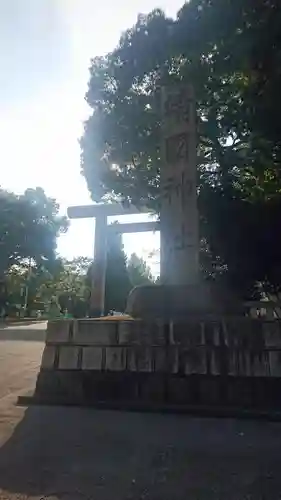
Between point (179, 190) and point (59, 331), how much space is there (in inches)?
91.9

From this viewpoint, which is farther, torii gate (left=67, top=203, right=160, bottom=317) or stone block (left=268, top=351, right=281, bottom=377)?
torii gate (left=67, top=203, right=160, bottom=317)

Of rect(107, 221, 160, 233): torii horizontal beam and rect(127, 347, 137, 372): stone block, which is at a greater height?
rect(107, 221, 160, 233): torii horizontal beam

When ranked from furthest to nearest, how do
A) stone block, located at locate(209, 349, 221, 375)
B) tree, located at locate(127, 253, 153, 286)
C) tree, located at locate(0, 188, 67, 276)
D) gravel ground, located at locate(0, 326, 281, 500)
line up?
tree, located at locate(127, 253, 153, 286)
tree, located at locate(0, 188, 67, 276)
stone block, located at locate(209, 349, 221, 375)
gravel ground, located at locate(0, 326, 281, 500)

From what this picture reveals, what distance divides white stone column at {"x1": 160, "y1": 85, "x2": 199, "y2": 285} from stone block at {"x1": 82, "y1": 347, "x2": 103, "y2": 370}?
1.39m

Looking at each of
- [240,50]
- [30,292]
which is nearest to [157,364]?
[240,50]

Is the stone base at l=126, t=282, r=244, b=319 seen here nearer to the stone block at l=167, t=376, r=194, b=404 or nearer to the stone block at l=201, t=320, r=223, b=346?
the stone block at l=201, t=320, r=223, b=346

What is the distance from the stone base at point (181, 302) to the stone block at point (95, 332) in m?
0.45

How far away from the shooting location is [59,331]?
4707 mm

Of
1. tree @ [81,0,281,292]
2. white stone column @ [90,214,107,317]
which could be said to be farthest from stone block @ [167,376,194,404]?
white stone column @ [90,214,107,317]

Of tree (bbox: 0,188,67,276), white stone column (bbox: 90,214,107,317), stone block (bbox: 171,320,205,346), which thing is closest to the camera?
stone block (bbox: 171,320,205,346)

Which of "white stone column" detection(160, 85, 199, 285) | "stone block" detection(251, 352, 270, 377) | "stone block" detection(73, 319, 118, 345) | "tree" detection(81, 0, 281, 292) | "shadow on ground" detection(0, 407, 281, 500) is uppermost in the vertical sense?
"tree" detection(81, 0, 281, 292)

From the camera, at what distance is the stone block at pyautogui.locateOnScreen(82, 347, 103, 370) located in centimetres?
453

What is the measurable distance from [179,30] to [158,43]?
0.62 meters

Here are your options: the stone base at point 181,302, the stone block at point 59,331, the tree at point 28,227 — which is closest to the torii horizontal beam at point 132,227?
the stone base at point 181,302
